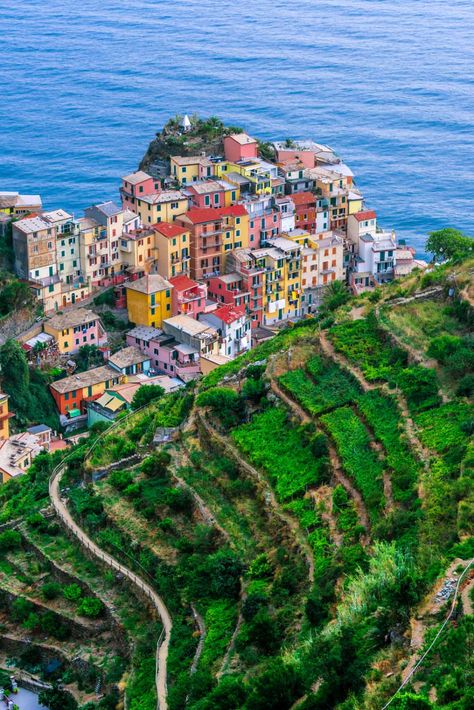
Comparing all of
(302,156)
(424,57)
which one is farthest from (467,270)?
(424,57)

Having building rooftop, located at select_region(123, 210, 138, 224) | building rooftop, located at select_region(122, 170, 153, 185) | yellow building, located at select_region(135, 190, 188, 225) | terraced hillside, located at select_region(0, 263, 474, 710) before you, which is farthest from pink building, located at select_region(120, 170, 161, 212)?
terraced hillside, located at select_region(0, 263, 474, 710)

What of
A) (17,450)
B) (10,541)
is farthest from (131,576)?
(17,450)

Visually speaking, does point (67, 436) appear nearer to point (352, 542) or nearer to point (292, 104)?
point (352, 542)

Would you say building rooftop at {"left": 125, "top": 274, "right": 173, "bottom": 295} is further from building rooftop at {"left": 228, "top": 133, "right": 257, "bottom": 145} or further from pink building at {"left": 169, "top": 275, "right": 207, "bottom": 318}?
building rooftop at {"left": 228, "top": 133, "right": 257, "bottom": 145}

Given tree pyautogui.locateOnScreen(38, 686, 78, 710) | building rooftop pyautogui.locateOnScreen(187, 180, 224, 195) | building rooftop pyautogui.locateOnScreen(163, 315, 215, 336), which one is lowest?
building rooftop pyautogui.locateOnScreen(163, 315, 215, 336)

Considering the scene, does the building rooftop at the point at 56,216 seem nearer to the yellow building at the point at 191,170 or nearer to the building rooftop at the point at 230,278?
the yellow building at the point at 191,170
